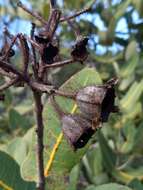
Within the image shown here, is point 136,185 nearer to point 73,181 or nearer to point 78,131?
point 73,181

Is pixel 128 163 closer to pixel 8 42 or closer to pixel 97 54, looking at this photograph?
pixel 97 54

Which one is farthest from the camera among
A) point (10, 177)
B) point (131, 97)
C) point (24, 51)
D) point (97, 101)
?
point (131, 97)

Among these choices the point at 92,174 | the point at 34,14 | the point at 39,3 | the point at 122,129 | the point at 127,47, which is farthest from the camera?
the point at 39,3

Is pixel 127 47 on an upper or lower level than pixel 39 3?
lower

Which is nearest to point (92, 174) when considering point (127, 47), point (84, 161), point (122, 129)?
point (84, 161)

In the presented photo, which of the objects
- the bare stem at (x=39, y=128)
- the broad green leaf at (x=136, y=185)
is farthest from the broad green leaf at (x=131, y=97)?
the bare stem at (x=39, y=128)

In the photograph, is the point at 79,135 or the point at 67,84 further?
the point at 67,84

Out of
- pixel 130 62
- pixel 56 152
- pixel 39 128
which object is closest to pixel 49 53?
pixel 39 128
